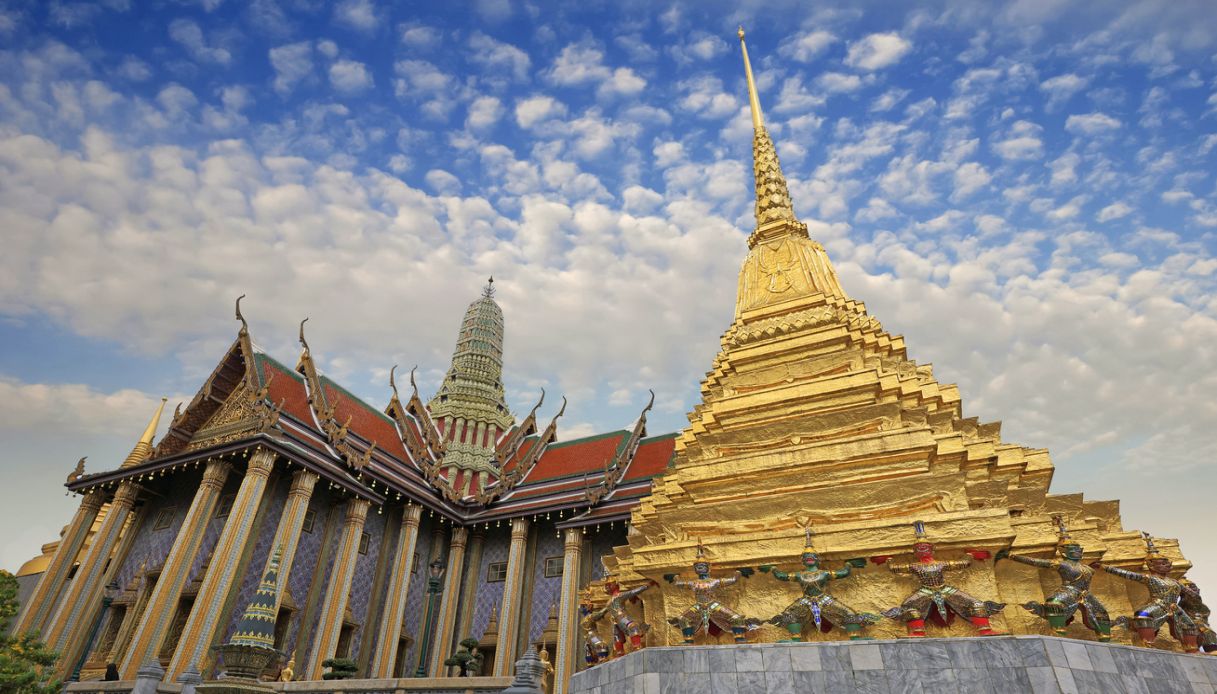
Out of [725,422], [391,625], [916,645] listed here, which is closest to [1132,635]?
[916,645]

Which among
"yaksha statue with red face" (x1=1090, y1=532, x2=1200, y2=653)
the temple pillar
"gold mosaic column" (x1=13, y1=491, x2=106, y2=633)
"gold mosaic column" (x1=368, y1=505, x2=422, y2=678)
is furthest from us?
→ the temple pillar

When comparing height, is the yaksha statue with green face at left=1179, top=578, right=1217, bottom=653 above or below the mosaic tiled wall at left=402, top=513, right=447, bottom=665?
below

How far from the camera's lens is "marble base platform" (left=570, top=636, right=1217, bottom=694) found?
6.23 meters

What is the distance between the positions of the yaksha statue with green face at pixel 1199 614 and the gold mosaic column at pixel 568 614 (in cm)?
1219

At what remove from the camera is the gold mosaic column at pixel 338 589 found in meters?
15.8

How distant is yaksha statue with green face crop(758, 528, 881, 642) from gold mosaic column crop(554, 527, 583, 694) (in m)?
9.78

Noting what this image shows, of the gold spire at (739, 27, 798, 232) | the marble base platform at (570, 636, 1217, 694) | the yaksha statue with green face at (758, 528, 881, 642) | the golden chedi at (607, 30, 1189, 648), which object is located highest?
the gold spire at (739, 27, 798, 232)

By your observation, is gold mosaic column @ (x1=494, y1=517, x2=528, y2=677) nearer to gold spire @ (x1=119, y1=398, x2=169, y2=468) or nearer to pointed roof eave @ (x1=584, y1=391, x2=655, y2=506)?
pointed roof eave @ (x1=584, y1=391, x2=655, y2=506)

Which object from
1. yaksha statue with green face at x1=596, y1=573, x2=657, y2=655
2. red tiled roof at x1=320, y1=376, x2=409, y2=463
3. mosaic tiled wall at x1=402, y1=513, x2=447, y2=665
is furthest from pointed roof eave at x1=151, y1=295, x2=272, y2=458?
yaksha statue with green face at x1=596, y1=573, x2=657, y2=655

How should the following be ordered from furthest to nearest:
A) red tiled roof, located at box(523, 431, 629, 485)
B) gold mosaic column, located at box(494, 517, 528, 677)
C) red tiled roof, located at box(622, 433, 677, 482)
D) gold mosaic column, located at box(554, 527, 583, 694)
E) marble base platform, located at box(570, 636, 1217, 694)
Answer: red tiled roof, located at box(523, 431, 629, 485) < red tiled roof, located at box(622, 433, 677, 482) < gold mosaic column, located at box(494, 517, 528, 677) < gold mosaic column, located at box(554, 527, 583, 694) < marble base platform, located at box(570, 636, 1217, 694)

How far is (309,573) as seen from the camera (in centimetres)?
1706

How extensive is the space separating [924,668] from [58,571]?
21.5m

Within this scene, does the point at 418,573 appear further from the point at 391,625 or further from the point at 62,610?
the point at 62,610

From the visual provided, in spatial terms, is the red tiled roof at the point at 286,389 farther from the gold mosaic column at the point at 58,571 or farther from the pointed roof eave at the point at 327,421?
the gold mosaic column at the point at 58,571
